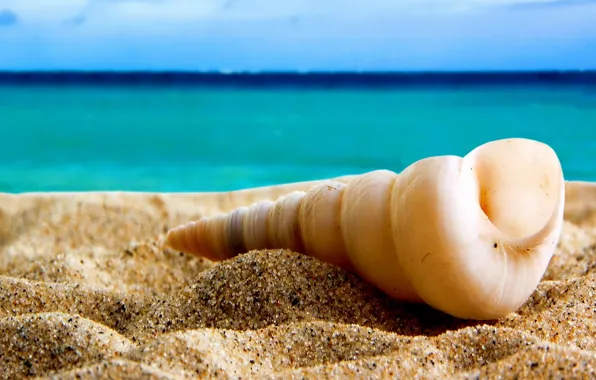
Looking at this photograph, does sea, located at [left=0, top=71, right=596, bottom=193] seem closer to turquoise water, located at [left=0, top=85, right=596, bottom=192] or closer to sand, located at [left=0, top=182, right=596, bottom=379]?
turquoise water, located at [left=0, top=85, right=596, bottom=192]

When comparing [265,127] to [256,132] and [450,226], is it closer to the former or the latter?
[256,132]

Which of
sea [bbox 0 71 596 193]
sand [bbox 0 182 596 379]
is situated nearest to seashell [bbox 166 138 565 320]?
sand [bbox 0 182 596 379]

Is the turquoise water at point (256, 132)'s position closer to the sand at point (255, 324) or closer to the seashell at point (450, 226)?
the sand at point (255, 324)

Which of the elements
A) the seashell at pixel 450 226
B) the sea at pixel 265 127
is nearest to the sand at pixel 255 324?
the seashell at pixel 450 226

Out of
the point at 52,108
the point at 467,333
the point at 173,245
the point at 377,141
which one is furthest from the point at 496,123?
the point at 467,333

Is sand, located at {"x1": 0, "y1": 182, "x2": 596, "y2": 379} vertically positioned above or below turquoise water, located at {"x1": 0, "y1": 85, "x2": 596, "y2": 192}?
above

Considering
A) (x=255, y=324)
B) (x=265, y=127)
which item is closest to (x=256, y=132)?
(x=265, y=127)
